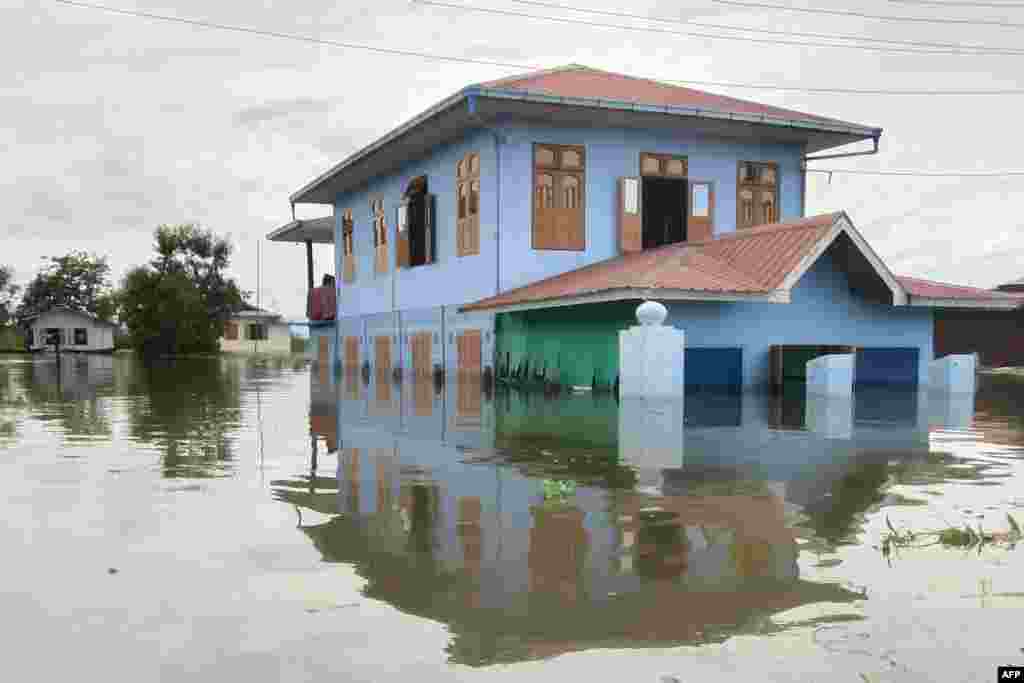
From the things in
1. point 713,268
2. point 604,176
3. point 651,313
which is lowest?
point 651,313

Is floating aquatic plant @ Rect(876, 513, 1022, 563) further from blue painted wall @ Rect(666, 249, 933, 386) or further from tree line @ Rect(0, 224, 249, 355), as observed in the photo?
tree line @ Rect(0, 224, 249, 355)

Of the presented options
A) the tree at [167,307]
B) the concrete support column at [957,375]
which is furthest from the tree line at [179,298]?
the concrete support column at [957,375]

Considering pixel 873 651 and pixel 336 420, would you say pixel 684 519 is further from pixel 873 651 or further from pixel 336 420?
pixel 336 420

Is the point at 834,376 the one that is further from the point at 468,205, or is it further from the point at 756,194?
the point at 468,205

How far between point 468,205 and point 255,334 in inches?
2468

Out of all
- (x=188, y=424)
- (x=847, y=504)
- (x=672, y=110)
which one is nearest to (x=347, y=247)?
(x=672, y=110)

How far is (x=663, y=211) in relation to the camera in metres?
23.5

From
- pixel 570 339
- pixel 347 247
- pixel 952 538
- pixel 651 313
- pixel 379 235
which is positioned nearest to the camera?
pixel 952 538

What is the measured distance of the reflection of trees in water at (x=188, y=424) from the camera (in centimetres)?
889

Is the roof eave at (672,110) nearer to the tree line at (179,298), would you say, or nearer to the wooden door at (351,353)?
the wooden door at (351,353)

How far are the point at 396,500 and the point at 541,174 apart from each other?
16.2 metres

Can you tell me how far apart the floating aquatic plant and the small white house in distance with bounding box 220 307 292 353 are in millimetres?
77856

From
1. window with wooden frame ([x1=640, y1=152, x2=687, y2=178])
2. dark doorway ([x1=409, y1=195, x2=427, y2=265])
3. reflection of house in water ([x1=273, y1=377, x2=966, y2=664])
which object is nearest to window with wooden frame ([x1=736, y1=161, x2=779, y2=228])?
window with wooden frame ([x1=640, y1=152, x2=687, y2=178])

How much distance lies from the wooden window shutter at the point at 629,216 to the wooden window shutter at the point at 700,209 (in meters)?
1.36
